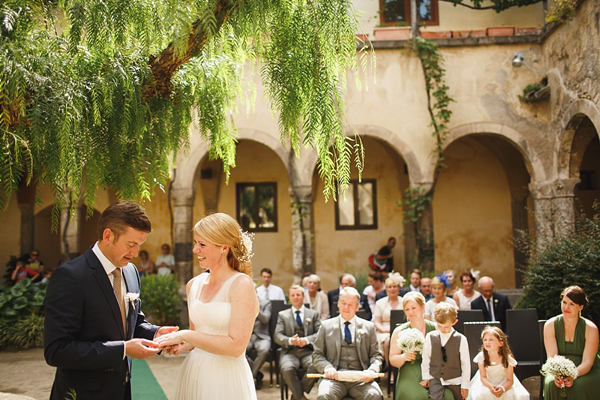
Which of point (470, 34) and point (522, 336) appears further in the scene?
point (470, 34)

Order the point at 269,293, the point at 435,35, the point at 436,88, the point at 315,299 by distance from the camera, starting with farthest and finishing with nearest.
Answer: the point at 435,35 < the point at 436,88 < the point at 269,293 < the point at 315,299

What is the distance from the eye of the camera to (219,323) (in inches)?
115

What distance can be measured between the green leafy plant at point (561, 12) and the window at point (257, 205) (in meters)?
7.36

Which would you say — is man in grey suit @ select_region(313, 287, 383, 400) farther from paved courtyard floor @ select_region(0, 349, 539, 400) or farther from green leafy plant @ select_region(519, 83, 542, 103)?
green leafy plant @ select_region(519, 83, 542, 103)

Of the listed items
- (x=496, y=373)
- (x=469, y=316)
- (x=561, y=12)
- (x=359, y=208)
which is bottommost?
(x=496, y=373)

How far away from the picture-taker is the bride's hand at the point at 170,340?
2.78m

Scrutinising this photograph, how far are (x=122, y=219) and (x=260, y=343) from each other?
5064 millimetres

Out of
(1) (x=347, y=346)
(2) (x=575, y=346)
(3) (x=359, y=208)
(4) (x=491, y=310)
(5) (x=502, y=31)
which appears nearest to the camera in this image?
(2) (x=575, y=346)

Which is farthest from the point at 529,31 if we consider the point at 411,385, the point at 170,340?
the point at 170,340

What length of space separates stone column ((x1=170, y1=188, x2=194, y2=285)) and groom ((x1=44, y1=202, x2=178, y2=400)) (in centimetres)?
892

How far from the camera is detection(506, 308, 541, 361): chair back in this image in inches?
262

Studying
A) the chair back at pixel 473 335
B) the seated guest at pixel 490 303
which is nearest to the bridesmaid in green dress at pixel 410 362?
the chair back at pixel 473 335

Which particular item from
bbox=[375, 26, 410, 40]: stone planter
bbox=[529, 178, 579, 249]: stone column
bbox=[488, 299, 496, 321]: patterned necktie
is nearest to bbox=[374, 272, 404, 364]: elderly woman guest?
bbox=[488, 299, 496, 321]: patterned necktie

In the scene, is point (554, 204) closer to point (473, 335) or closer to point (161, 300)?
point (473, 335)
